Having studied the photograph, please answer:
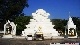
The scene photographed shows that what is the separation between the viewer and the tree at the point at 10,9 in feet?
110

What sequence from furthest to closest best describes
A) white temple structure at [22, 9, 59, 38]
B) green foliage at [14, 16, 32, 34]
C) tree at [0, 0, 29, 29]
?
tree at [0, 0, 29, 29] < green foliage at [14, 16, 32, 34] < white temple structure at [22, 9, 59, 38]

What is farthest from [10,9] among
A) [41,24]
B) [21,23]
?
[41,24]

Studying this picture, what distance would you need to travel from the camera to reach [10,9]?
33.8m

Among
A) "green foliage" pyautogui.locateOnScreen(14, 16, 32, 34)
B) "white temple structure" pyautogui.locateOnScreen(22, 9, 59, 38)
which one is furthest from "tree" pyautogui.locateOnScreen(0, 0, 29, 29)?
"white temple structure" pyautogui.locateOnScreen(22, 9, 59, 38)

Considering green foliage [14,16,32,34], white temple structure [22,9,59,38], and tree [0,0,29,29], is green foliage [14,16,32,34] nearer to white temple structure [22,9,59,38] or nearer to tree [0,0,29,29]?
tree [0,0,29,29]

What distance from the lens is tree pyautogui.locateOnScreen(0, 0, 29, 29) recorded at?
110 feet

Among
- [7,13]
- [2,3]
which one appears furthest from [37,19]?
[2,3]

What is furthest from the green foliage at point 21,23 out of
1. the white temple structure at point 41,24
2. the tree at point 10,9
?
the white temple structure at point 41,24

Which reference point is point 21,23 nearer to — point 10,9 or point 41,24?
point 10,9

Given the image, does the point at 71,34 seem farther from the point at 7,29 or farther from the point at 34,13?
the point at 7,29

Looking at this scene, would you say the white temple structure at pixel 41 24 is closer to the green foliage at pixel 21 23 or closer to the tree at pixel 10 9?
the green foliage at pixel 21 23

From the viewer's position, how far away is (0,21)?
34500 mm

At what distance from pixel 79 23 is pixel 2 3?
1440cm

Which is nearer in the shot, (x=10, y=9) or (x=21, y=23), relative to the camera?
(x=21, y=23)
